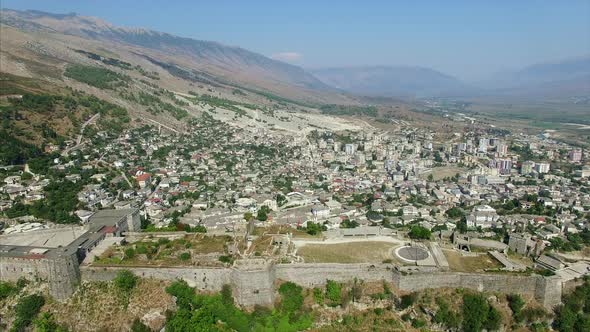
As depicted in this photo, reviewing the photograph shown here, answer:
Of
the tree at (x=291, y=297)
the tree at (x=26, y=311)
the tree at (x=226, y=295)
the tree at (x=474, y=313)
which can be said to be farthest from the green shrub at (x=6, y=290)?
the tree at (x=474, y=313)

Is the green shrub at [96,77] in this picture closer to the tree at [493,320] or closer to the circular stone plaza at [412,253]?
the circular stone plaza at [412,253]

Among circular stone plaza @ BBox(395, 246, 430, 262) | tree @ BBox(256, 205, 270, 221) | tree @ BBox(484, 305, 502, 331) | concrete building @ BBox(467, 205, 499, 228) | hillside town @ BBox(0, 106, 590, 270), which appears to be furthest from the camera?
concrete building @ BBox(467, 205, 499, 228)

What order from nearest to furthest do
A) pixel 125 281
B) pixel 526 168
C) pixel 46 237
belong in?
pixel 125 281, pixel 46 237, pixel 526 168

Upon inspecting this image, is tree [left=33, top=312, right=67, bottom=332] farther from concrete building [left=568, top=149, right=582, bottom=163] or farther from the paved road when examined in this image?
concrete building [left=568, top=149, right=582, bottom=163]

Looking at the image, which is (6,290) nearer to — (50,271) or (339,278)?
(50,271)

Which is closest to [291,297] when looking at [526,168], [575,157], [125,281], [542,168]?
[125,281]

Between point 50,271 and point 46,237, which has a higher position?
point 50,271

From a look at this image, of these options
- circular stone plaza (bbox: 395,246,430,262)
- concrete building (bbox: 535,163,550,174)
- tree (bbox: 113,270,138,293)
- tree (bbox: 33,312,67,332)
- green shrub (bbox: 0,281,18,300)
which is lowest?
tree (bbox: 33,312,67,332)

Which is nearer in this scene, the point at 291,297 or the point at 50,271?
the point at 50,271

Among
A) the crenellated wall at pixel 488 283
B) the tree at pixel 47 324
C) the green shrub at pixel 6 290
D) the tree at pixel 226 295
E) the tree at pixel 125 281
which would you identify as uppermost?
the crenellated wall at pixel 488 283

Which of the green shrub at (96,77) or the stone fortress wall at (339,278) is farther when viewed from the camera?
the green shrub at (96,77)

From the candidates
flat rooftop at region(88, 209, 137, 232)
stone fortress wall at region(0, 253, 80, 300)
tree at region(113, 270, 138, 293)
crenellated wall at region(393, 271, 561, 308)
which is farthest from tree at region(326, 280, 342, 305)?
flat rooftop at region(88, 209, 137, 232)
